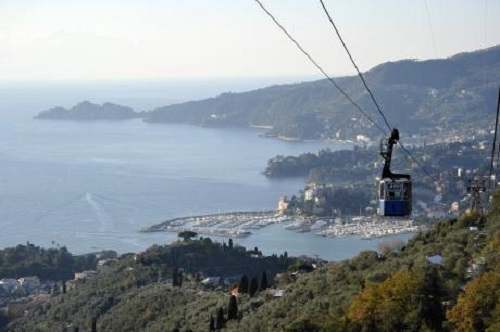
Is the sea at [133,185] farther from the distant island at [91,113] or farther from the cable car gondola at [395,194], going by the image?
the cable car gondola at [395,194]

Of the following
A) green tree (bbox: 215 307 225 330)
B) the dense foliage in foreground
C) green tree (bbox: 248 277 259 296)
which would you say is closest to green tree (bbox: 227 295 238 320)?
the dense foliage in foreground

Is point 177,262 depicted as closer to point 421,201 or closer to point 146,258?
point 146,258

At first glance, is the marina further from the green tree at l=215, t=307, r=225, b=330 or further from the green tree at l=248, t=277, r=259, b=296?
the green tree at l=215, t=307, r=225, b=330

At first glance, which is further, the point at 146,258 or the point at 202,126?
the point at 202,126

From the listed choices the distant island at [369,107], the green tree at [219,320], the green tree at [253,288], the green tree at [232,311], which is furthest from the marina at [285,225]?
the distant island at [369,107]

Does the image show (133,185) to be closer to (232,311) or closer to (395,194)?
(232,311)

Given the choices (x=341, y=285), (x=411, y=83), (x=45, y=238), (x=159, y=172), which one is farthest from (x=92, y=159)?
(x=341, y=285)

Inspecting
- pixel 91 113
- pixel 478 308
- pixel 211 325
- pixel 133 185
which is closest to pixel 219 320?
pixel 211 325
